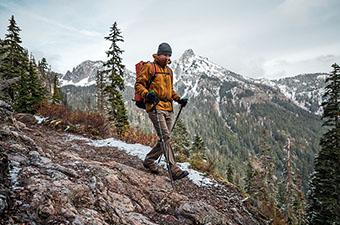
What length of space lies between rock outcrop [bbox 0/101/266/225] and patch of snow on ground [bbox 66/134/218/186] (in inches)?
16.0

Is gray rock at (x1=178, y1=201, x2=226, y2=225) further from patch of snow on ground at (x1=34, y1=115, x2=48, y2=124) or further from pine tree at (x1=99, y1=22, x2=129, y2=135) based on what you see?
pine tree at (x1=99, y1=22, x2=129, y2=135)

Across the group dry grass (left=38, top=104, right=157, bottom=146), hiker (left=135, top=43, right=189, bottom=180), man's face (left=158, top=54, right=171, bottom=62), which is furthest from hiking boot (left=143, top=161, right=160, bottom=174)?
dry grass (left=38, top=104, right=157, bottom=146)

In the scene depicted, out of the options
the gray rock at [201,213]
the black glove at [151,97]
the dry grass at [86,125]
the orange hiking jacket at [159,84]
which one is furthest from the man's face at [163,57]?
the dry grass at [86,125]

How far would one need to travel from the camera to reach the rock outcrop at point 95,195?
444 cm

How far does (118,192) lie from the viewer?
19.7 feet

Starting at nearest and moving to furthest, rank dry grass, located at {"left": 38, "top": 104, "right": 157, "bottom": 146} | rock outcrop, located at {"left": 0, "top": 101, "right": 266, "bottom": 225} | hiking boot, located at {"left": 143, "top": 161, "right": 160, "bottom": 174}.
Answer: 1. rock outcrop, located at {"left": 0, "top": 101, "right": 266, "bottom": 225}
2. hiking boot, located at {"left": 143, "top": 161, "right": 160, "bottom": 174}
3. dry grass, located at {"left": 38, "top": 104, "right": 157, "bottom": 146}

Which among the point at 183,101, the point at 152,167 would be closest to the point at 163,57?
the point at 183,101

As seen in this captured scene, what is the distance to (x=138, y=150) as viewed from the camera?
1072cm

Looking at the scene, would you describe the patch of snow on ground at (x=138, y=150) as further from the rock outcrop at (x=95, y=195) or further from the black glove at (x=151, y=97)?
the black glove at (x=151, y=97)

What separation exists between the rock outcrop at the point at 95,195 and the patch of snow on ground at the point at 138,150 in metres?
0.41

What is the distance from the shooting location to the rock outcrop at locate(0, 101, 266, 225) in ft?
14.6

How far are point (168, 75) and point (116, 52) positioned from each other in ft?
67.2

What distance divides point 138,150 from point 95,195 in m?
5.29

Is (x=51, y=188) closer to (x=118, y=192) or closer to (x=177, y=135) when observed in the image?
(x=118, y=192)
